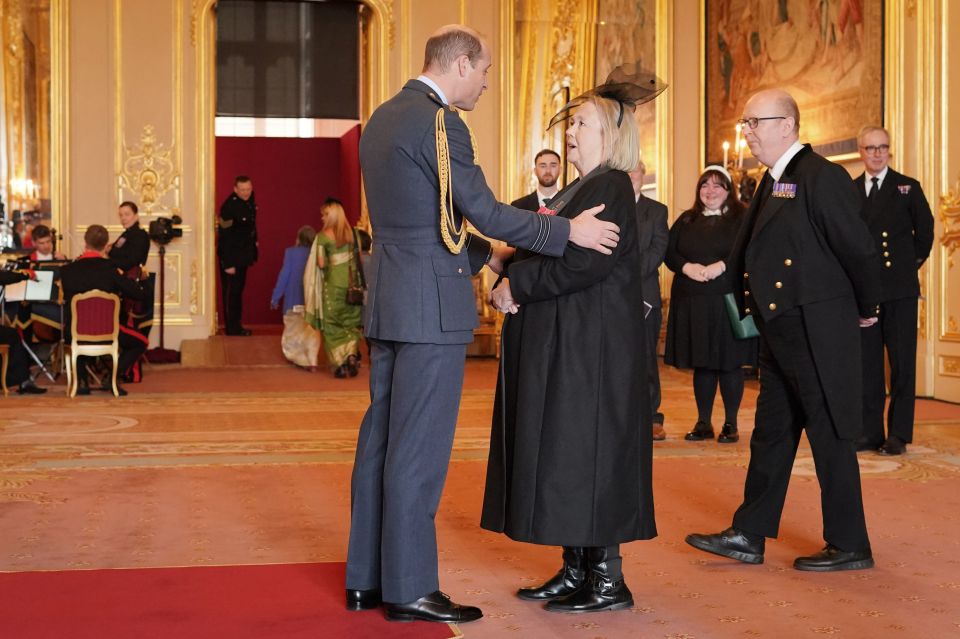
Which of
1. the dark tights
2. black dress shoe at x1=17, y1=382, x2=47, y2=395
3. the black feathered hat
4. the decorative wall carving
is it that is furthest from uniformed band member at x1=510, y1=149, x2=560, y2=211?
the decorative wall carving

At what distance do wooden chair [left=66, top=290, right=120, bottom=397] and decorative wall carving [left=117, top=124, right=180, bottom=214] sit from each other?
3.86 metres

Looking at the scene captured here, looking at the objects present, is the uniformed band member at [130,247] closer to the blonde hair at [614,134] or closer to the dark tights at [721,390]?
the dark tights at [721,390]

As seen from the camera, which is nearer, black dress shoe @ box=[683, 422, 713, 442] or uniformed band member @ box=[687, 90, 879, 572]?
uniformed band member @ box=[687, 90, 879, 572]

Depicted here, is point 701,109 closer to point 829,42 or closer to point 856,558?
point 829,42

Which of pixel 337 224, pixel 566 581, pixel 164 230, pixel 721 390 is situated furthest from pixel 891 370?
pixel 164 230

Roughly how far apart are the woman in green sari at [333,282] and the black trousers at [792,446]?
6.50 meters

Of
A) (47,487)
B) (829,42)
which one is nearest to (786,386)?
(47,487)

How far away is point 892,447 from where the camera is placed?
238 inches

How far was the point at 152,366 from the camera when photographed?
1166cm

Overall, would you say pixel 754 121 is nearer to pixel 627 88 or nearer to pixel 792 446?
pixel 627 88

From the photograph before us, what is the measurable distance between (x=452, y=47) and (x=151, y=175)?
10.0m

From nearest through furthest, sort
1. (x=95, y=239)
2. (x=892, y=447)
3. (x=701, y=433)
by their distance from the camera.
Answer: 1. (x=892, y=447)
2. (x=701, y=433)
3. (x=95, y=239)

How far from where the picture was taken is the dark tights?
21.6 ft

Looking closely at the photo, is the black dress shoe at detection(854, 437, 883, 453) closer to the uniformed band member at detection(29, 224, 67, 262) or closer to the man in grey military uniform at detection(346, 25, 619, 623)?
the man in grey military uniform at detection(346, 25, 619, 623)
